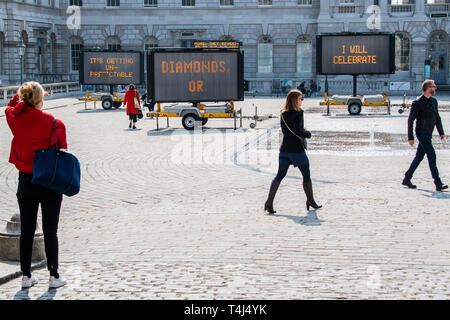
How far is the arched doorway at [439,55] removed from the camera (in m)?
54.3

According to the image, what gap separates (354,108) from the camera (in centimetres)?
3189

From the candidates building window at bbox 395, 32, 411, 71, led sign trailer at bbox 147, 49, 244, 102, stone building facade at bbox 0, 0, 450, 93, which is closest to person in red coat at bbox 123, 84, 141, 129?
Answer: led sign trailer at bbox 147, 49, 244, 102

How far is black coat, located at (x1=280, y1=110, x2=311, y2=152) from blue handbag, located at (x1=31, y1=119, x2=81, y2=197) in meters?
4.11

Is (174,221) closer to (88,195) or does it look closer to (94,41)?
(88,195)

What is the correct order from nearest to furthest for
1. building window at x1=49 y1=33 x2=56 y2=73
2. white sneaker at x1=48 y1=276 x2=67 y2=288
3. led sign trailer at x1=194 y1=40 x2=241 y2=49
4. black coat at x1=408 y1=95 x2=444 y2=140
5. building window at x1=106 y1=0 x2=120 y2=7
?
white sneaker at x1=48 y1=276 x2=67 y2=288 < black coat at x1=408 y1=95 x2=444 y2=140 < led sign trailer at x1=194 y1=40 x2=241 y2=49 < building window at x1=49 y1=33 x2=56 y2=73 < building window at x1=106 y1=0 x2=120 y2=7

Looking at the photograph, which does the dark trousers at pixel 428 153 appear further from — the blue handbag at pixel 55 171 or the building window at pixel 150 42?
the building window at pixel 150 42

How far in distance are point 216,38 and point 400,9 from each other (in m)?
13.9

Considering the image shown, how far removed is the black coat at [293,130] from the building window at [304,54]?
46.6 m

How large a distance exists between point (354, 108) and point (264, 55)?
25966mm

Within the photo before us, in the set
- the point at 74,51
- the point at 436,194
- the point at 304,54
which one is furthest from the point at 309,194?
the point at 74,51

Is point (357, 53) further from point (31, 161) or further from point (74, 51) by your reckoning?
point (74, 51)

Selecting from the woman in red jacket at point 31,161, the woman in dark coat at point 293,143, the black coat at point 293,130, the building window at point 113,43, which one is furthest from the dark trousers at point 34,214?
the building window at point 113,43

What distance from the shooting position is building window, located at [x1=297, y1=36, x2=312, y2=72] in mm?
56188

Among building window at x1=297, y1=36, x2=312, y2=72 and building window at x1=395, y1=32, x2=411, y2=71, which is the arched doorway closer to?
building window at x1=395, y1=32, x2=411, y2=71
